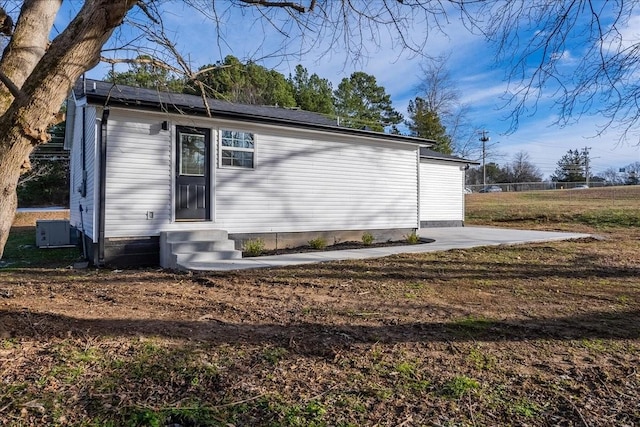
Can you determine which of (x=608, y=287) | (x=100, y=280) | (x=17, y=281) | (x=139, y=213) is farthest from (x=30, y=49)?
(x=608, y=287)

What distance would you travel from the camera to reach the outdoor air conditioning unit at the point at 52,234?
36.4 ft

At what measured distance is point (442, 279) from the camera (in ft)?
18.6

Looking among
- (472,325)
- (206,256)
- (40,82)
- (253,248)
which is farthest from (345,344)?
(253,248)

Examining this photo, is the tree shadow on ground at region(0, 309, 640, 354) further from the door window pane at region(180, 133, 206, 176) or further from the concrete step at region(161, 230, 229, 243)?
the door window pane at region(180, 133, 206, 176)

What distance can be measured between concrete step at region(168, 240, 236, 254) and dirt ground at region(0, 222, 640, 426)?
1.15 m

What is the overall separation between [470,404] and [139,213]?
656 cm

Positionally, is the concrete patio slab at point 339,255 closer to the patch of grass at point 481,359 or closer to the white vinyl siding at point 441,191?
the patch of grass at point 481,359

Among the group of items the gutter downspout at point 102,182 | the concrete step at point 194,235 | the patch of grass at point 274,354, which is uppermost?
the gutter downspout at point 102,182

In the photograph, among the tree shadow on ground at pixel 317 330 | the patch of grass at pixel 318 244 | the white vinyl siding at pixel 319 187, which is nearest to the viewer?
the tree shadow on ground at pixel 317 330

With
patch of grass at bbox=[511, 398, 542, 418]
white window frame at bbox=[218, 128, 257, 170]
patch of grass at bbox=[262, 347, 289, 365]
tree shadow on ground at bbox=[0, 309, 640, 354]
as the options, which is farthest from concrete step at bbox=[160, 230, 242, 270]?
patch of grass at bbox=[511, 398, 542, 418]

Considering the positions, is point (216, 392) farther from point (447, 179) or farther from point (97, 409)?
point (447, 179)

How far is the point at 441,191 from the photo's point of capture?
15.0 m

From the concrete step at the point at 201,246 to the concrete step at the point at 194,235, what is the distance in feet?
0.83

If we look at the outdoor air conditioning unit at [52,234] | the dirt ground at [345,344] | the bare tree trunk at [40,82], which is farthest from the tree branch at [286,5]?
the outdoor air conditioning unit at [52,234]
